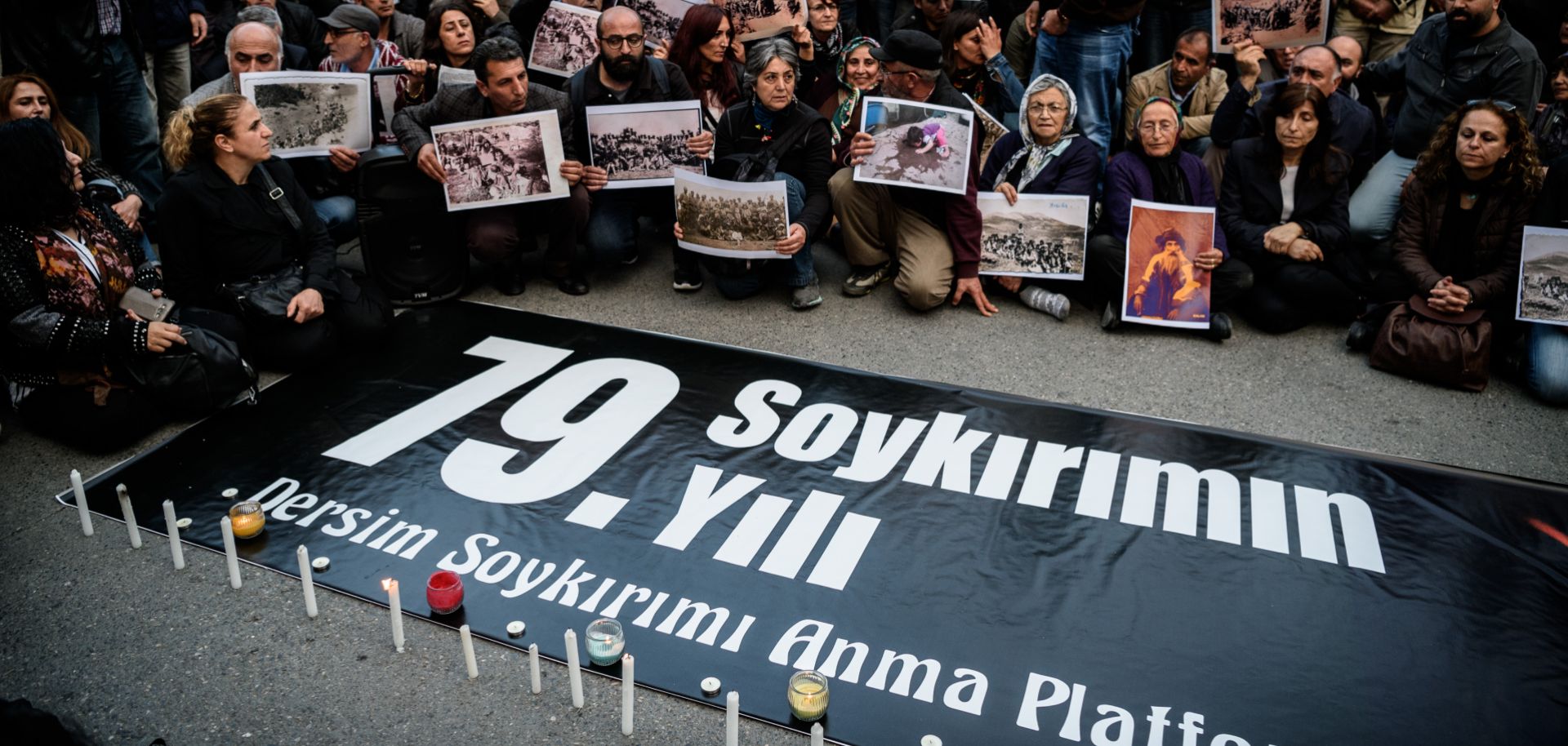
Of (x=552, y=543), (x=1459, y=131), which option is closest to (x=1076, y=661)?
(x=552, y=543)

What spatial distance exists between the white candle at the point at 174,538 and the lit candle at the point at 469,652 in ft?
3.69

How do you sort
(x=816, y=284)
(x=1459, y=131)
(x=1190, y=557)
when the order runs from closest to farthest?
1. (x=1190, y=557)
2. (x=1459, y=131)
3. (x=816, y=284)

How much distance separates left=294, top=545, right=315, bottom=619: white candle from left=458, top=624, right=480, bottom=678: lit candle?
542 mm

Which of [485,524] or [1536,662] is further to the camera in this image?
[485,524]

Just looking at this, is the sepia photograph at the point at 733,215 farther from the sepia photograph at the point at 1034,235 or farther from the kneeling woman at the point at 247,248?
the kneeling woman at the point at 247,248

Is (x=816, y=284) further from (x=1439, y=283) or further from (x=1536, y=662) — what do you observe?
(x=1536, y=662)

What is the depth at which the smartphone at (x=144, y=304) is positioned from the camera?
15.0 feet

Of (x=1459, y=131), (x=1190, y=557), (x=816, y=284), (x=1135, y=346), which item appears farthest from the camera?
(x=816, y=284)

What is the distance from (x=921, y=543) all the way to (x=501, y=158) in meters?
3.21

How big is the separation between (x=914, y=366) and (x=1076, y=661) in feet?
7.09

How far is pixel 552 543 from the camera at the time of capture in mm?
3891

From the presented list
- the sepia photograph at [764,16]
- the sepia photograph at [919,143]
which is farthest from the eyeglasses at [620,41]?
the sepia photograph at [919,143]

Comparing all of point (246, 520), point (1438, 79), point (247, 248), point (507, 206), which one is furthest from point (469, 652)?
point (1438, 79)

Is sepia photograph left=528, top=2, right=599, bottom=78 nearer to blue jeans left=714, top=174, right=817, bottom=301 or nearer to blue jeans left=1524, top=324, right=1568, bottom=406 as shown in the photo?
blue jeans left=714, top=174, right=817, bottom=301
